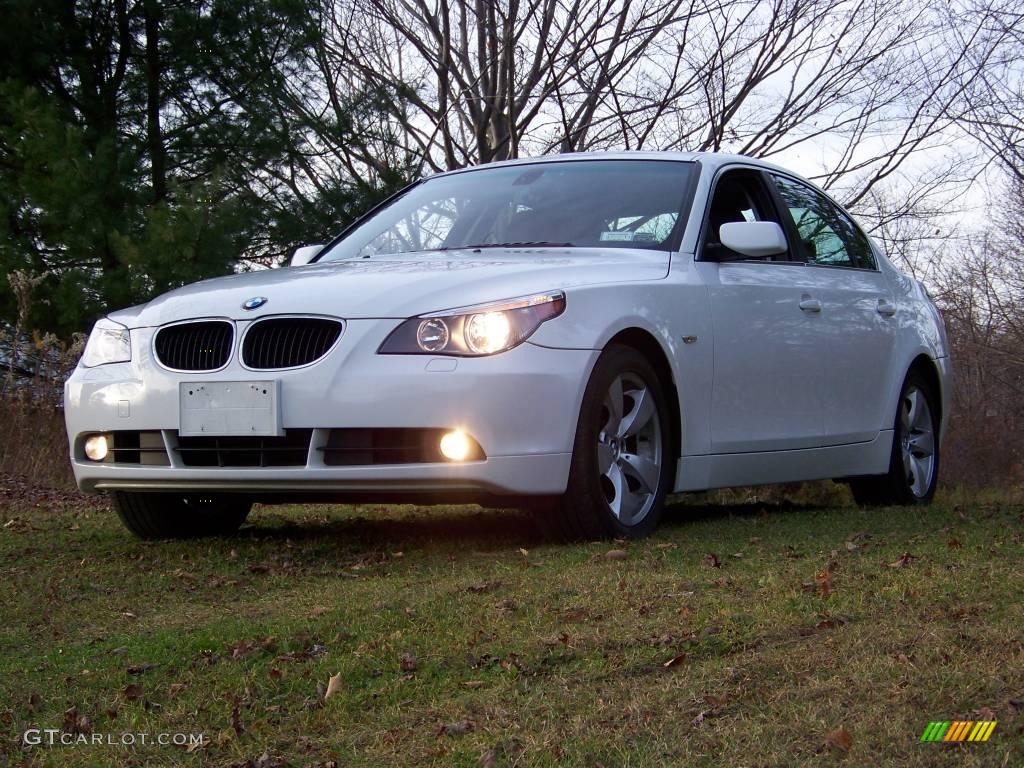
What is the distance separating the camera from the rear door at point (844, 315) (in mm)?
6578

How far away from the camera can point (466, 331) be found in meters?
4.77

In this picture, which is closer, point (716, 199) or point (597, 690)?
point (597, 690)

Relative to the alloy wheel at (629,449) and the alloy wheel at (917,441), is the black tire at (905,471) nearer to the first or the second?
the alloy wheel at (917,441)

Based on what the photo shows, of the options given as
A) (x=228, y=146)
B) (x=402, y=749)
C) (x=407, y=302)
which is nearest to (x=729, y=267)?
(x=407, y=302)

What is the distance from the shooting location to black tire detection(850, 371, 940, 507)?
7277 mm

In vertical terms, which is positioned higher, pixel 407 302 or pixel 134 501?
pixel 407 302

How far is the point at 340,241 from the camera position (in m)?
6.75

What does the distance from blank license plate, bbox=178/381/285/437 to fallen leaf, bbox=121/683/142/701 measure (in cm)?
173

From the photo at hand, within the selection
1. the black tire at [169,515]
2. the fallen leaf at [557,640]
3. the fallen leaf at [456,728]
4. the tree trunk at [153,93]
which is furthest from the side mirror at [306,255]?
the tree trunk at [153,93]

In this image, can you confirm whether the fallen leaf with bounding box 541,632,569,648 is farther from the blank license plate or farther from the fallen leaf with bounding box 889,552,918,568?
the blank license plate

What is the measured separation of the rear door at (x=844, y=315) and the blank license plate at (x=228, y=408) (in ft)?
9.12

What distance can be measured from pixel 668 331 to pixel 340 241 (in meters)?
2.01

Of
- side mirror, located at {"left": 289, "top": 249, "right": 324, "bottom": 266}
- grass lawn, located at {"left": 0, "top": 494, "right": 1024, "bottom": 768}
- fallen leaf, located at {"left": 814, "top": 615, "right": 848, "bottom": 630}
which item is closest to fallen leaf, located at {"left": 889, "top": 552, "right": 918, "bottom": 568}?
grass lawn, located at {"left": 0, "top": 494, "right": 1024, "bottom": 768}

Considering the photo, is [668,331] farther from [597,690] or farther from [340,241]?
[597,690]
